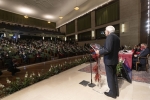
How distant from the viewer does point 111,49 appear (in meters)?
1.62

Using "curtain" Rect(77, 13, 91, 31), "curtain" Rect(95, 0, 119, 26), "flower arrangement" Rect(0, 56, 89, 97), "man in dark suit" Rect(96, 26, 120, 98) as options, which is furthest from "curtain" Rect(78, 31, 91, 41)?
"man in dark suit" Rect(96, 26, 120, 98)

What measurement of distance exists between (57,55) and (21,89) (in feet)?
17.5

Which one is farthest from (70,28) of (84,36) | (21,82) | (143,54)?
(21,82)

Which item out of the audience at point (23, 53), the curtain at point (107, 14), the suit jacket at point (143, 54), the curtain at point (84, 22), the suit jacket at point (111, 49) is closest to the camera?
the suit jacket at point (111, 49)

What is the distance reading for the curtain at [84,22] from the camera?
42.3ft

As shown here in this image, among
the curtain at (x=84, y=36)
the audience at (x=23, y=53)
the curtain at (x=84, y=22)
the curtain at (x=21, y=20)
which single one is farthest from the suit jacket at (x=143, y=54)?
the curtain at (x=21, y=20)

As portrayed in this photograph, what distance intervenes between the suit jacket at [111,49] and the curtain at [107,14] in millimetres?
9004

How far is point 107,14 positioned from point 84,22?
4.08 metres

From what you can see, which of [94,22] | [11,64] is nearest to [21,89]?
[11,64]

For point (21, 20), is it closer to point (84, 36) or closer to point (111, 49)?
point (84, 36)

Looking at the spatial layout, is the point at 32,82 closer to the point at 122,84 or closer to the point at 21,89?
the point at 21,89

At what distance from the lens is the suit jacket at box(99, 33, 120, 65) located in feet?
5.28

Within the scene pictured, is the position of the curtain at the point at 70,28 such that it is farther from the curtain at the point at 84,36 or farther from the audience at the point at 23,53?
the audience at the point at 23,53

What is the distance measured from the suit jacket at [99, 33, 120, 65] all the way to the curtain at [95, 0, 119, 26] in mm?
9004
